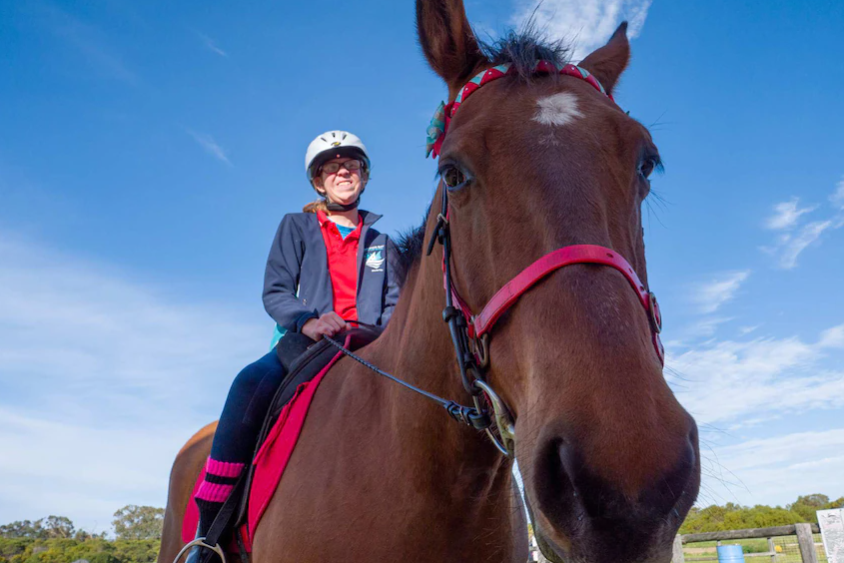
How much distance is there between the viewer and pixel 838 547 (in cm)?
1129

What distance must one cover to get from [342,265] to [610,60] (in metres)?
2.26

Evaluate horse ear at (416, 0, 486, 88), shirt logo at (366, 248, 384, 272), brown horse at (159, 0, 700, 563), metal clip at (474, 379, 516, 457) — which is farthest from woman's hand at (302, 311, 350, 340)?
metal clip at (474, 379, 516, 457)

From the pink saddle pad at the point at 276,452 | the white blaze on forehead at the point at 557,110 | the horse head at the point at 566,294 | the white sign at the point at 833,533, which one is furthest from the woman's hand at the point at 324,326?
the white sign at the point at 833,533

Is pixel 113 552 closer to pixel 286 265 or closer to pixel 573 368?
pixel 286 265

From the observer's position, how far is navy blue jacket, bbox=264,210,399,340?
418 centimetres

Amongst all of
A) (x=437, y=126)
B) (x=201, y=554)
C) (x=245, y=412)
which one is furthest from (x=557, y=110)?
(x=201, y=554)

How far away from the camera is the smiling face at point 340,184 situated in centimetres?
476

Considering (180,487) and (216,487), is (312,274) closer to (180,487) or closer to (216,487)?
(216,487)

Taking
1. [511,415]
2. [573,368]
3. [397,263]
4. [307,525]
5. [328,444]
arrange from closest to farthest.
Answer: [573,368] → [511,415] → [307,525] → [328,444] → [397,263]

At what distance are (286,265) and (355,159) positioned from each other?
1.24 metres

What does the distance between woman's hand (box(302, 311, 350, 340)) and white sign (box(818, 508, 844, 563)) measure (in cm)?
1210

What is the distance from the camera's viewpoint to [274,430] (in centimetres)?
344

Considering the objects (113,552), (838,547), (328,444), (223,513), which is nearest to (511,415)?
(328,444)

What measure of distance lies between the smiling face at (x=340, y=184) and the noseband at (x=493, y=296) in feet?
6.53
